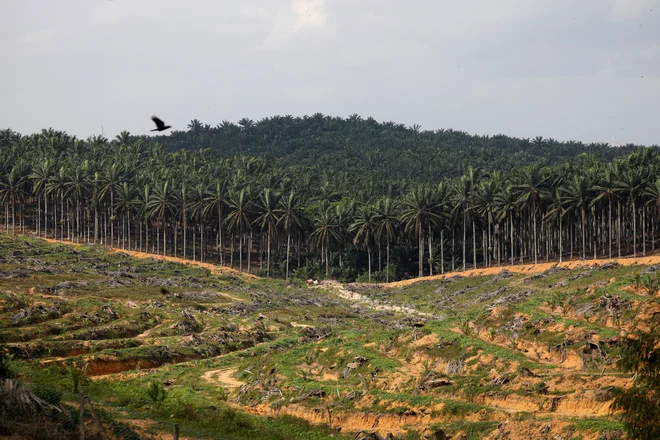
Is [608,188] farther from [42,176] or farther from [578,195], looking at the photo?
[42,176]

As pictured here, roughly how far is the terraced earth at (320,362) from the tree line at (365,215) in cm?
3084

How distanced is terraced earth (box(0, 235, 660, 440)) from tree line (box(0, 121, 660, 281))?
30.8m

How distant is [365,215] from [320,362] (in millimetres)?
67040

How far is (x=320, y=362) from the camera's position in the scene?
44.8 m

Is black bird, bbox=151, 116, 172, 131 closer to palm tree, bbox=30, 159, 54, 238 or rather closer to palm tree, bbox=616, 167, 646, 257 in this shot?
palm tree, bbox=616, 167, 646, 257

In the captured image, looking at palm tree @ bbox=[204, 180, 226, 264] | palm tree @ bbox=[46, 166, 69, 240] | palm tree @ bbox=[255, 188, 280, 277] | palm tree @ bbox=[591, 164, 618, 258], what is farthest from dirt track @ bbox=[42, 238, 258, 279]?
palm tree @ bbox=[591, 164, 618, 258]

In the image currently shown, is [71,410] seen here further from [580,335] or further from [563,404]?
[580,335]

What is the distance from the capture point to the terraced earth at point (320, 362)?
103ft

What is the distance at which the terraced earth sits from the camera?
31.4m

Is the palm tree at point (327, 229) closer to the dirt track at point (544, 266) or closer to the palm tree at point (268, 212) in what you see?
the palm tree at point (268, 212)

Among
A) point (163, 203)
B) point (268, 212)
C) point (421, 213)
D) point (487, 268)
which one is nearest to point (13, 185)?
point (163, 203)

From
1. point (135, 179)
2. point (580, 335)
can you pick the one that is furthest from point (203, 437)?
point (135, 179)

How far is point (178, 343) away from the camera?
5328 cm

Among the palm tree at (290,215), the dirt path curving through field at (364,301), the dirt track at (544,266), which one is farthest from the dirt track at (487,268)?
the palm tree at (290,215)
